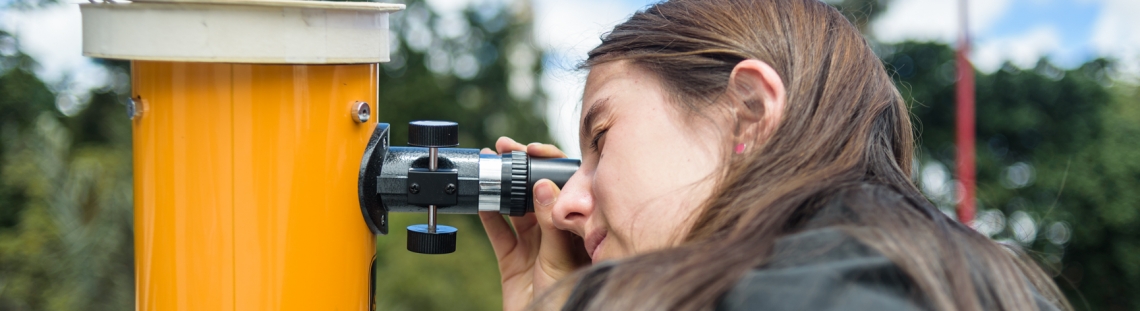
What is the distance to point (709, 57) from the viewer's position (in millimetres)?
788

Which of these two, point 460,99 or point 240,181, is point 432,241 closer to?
point 240,181

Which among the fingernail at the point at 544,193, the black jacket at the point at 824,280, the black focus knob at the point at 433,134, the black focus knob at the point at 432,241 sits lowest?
the black focus knob at the point at 432,241

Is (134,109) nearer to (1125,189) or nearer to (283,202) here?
(283,202)

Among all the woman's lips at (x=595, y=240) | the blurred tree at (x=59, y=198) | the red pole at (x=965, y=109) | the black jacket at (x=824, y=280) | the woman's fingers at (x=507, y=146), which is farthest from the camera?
the red pole at (x=965, y=109)

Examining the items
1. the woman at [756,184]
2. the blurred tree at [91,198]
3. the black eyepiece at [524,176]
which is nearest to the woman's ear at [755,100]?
the woman at [756,184]

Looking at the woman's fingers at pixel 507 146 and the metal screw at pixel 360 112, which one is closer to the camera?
the metal screw at pixel 360 112

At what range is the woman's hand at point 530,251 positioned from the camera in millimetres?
1098

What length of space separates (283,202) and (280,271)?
0.22 feet

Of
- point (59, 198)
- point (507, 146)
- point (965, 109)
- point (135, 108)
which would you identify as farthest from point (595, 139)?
point (965, 109)

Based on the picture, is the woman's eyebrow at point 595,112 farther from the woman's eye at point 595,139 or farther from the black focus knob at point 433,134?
the black focus knob at point 433,134

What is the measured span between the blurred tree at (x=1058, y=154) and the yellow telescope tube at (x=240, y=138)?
2.38 metres

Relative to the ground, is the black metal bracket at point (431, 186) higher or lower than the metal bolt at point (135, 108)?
lower

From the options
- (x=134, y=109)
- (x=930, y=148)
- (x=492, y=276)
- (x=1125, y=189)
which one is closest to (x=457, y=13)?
(x=492, y=276)

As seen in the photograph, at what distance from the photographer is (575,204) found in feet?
2.85
